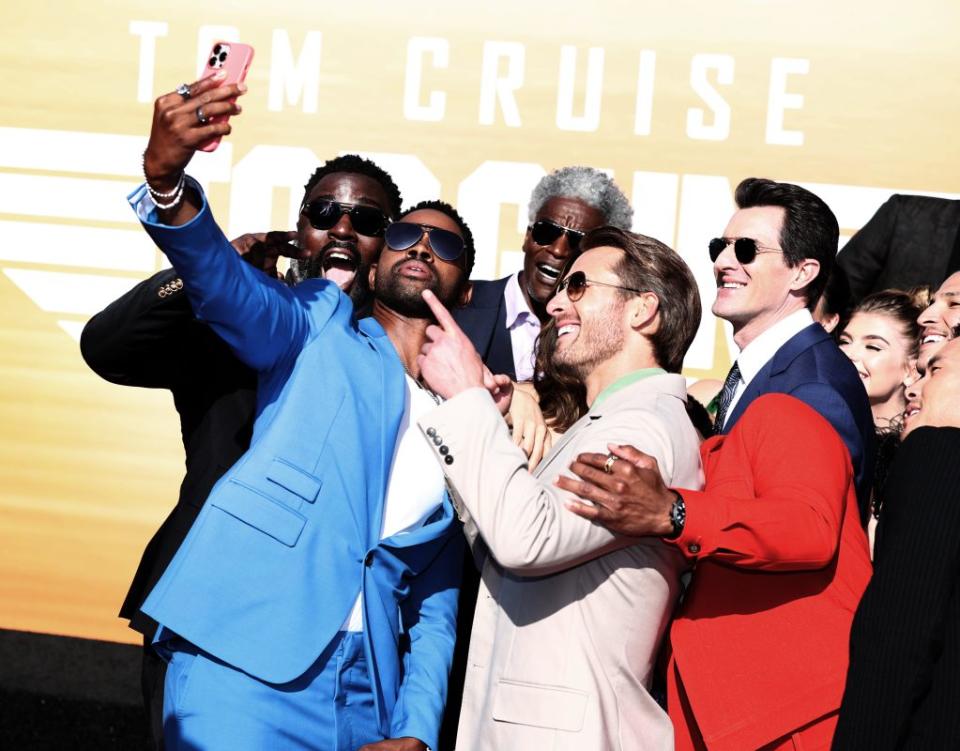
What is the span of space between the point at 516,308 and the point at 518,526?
2.00 meters

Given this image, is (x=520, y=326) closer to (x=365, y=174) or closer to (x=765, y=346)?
(x=365, y=174)

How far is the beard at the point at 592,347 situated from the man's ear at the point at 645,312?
36 mm

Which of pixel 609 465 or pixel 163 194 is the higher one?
pixel 163 194

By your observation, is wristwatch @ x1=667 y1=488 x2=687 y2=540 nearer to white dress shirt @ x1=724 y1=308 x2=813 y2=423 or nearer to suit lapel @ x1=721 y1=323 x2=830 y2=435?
suit lapel @ x1=721 y1=323 x2=830 y2=435

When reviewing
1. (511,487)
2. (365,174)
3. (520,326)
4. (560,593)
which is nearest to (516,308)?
(520,326)

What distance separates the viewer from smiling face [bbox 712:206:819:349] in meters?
3.13

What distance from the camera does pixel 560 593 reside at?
2203 millimetres

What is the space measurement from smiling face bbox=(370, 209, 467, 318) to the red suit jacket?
98cm

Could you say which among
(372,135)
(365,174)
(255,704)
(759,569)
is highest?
(372,135)

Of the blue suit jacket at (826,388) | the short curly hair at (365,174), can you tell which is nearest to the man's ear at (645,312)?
the blue suit jacket at (826,388)

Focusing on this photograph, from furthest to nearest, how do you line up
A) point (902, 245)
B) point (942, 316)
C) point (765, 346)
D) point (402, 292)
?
point (902, 245) → point (942, 316) → point (765, 346) → point (402, 292)

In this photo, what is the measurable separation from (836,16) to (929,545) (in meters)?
2.88

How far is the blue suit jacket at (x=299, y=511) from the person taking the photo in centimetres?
223

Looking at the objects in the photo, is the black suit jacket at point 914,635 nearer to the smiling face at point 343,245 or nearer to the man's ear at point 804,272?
the man's ear at point 804,272
